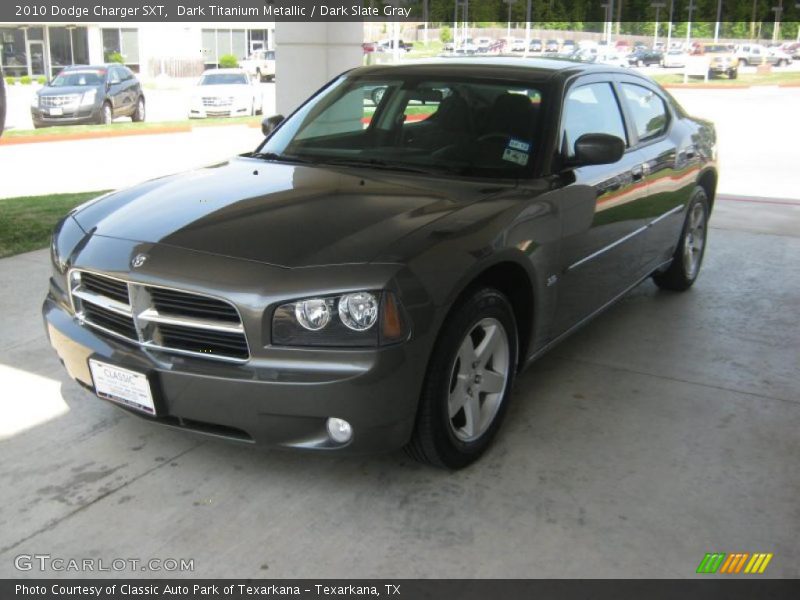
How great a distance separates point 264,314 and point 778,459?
7.56 ft

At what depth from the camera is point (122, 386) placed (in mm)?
3223

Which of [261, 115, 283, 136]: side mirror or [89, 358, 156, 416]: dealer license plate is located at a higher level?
[261, 115, 283, 136]: side mirror

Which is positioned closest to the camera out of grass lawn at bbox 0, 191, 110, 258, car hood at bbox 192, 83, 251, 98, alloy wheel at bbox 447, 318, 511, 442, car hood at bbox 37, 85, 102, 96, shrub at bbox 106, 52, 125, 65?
alloy wheel at bbox 447, 318, 511, 442

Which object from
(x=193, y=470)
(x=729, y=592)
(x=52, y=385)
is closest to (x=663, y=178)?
(x=729, y=592)

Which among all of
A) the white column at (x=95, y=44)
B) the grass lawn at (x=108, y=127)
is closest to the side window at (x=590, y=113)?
the grass lawn at (x=108, y=127)

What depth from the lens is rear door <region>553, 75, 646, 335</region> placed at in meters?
4.05

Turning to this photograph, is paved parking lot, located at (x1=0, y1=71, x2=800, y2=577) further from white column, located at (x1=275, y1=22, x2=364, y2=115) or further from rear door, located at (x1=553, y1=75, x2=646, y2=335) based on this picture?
white column, located at (x1=275, y1=22, x2=364, y2=115)

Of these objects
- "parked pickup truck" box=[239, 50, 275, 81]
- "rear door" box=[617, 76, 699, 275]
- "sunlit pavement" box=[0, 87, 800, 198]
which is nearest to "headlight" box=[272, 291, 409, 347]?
"rear door" box=[617, 76, 699, 275]

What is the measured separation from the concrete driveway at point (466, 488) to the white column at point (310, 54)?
5.92 meters

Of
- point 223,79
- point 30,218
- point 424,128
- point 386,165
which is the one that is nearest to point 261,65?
point 223,79

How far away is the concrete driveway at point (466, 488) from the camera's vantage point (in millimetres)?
2922

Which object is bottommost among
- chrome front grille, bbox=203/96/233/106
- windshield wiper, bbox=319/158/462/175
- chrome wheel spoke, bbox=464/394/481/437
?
chrome front grille, bbox=203/96/233/106

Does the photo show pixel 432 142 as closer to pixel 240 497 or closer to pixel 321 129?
pixel 321 129

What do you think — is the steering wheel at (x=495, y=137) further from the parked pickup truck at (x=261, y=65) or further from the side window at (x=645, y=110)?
the parked pickup truck at (x=261, y=65)
